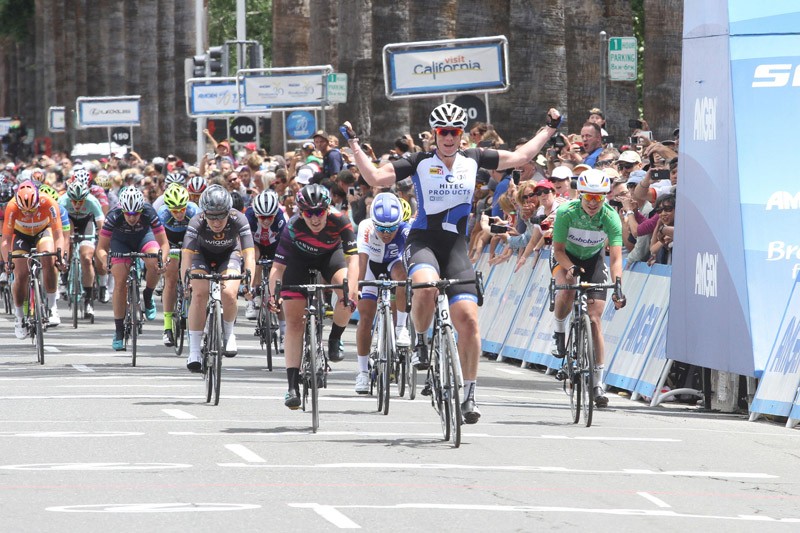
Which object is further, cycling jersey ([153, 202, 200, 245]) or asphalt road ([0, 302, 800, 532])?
cycling jersey ([153, 202, 200, 245])

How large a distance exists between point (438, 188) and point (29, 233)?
9.38m

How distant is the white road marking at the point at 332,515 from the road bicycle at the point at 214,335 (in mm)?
5560

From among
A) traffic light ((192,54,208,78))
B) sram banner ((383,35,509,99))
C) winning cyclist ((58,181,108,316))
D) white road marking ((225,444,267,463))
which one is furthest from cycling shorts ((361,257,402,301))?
traffic light ((192,54,208,78))

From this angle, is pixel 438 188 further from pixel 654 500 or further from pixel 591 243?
pixel 654 500

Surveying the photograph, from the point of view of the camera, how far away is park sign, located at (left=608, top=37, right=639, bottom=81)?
71.2ft

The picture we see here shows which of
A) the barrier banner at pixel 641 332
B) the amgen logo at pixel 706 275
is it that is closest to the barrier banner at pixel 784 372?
the amgen logo at pixel 706 275

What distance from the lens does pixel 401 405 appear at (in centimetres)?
1586

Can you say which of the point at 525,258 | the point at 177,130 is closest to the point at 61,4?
the point at 177,130

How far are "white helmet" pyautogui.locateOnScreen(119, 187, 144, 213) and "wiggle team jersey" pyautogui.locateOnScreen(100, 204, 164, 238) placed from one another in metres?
0.11

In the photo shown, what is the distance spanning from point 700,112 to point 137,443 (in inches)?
243

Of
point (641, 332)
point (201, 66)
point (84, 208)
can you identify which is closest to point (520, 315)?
point (641, 332)

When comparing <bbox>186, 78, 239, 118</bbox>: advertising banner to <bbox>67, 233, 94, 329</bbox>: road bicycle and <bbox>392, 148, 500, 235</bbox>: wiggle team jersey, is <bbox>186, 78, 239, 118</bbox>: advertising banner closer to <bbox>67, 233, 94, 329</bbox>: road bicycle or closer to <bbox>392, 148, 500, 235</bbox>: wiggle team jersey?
<bbox>67, 233, 94, 329</bbox>: road bicycle

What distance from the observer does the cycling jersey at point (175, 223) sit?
21.2 m

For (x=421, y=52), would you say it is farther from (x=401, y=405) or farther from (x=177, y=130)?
(x=177, y=130)
